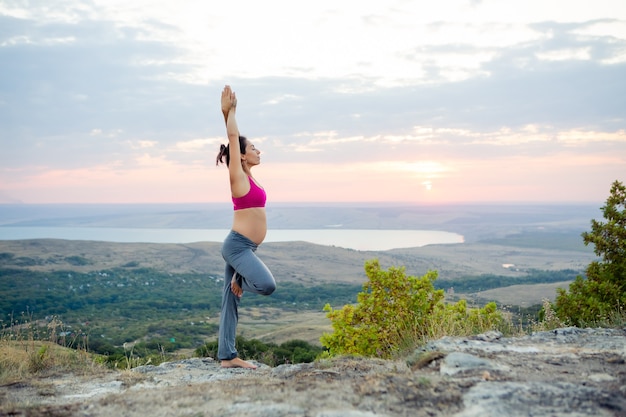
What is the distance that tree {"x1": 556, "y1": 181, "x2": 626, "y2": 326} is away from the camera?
7035 millimetres

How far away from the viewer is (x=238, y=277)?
5668 mm

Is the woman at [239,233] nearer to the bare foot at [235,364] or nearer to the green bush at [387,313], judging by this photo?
the bare foot at [235,364]

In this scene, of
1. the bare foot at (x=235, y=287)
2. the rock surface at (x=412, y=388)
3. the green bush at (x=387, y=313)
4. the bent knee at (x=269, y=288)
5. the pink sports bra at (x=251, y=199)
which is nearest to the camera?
the rock surface at (x=412, y=388)

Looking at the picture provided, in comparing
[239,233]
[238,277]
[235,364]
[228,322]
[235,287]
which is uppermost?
[239,233]

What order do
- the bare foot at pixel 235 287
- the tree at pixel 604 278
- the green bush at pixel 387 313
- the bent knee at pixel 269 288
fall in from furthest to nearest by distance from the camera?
the green bush at pixel 387 313 < the tree at pixel 604 278 < the bare foot at pixel 235 287 < the bent knee at pixel 269 288

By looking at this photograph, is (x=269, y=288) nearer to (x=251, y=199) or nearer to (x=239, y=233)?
(x=239, y=233)

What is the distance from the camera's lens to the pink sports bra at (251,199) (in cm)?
553

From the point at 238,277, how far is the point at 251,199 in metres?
0.87

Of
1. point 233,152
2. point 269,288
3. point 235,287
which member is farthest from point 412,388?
point 233,152

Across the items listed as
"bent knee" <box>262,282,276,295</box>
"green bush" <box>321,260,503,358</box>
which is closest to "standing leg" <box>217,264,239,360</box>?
"bent knee" <box>262,282,276,295</box>

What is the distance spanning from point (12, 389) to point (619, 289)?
7.53 metres

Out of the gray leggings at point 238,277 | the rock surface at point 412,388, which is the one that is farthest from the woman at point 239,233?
the rock surface at point 412,388

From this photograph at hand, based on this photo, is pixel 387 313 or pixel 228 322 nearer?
pixel 228 322

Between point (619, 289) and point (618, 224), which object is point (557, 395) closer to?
point (619, 289)
